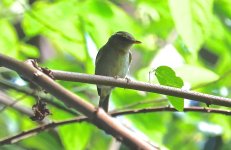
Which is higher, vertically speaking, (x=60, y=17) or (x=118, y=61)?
(x=60, y=17)

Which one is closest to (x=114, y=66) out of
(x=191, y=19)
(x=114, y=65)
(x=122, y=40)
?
(x=114, y=65)

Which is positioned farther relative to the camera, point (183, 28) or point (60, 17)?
point (60, 17)

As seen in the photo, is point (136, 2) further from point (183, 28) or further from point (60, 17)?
point (183, 28)

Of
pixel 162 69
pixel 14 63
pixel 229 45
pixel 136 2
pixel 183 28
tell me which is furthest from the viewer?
pixel 229 45

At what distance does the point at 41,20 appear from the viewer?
5.49 ft

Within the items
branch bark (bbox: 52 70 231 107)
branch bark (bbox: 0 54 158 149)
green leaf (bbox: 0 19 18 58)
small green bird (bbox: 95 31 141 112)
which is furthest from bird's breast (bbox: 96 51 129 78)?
branch bark (bbox: 0 54 158 149)

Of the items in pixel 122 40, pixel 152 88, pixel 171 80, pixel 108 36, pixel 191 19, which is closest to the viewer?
pixel 152 88

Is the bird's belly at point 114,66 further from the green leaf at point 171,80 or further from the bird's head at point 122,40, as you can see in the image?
the green leaf at point 171,80

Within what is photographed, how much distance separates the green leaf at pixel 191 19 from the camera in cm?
130

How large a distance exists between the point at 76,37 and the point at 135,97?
0.30 metres

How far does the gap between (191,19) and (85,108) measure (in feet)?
2.82

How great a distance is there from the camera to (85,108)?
55cm

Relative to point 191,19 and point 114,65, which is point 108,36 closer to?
point 114,65

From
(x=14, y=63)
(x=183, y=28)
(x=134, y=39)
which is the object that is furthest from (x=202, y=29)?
(x=14, y=63)
